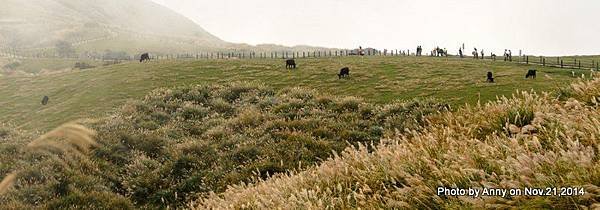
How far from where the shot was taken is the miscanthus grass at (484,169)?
12.1ft

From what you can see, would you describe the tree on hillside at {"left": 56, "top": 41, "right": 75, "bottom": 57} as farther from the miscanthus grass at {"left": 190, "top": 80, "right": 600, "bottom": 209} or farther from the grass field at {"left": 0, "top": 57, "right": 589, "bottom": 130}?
the miscanthus grass at {"left": 190, "top": 80, "right": 600, "bottom": 209}

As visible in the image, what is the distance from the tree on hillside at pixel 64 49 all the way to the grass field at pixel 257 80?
95.7m

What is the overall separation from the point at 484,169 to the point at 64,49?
543ft

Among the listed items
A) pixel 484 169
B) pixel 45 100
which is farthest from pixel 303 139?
pixel 45 100

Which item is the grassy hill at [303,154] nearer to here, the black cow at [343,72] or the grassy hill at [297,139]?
the grassy hill at [297,139]

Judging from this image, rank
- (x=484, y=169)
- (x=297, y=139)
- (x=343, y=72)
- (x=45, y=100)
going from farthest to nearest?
(x=343, y=72)
(x=45, y=100)
(x=297, y=139)
(x=484, y=169)

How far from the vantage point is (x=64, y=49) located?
150 metres

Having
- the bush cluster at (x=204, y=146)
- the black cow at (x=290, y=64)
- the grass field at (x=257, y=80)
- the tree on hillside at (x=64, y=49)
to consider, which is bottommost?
the bush cluster at (x=204, y=146)

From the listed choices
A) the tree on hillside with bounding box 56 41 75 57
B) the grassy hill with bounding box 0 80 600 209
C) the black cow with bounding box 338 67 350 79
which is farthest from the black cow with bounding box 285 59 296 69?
the tree on hillside with bounding box 56 41 75 57

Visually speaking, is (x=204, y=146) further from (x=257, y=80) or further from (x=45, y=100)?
(x=45, y=100)

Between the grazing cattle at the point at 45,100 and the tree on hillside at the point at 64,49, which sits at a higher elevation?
the tree on hillside at the point at 64,49

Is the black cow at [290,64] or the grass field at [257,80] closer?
the grass field at [257,80]

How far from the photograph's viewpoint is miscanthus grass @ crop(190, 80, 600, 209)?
146 inches

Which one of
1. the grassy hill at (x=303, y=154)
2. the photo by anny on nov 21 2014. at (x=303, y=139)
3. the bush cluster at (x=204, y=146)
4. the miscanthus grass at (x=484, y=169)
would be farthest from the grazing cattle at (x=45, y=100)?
the miscanthus grass at (x=484, y=169)
